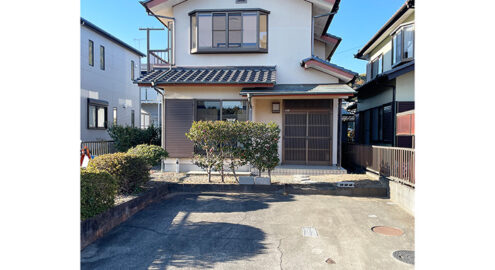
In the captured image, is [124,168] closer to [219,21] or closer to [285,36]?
[219,21]

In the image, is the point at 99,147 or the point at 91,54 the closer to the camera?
the point at 99,147

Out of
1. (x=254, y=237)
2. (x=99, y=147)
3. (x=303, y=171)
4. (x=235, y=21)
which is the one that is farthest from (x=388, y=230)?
(x=99, y=147)

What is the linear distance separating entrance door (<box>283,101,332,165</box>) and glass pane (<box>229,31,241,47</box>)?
3.21 metres

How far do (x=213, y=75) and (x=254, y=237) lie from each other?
6662 millimetres

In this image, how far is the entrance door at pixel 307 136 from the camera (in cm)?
1000

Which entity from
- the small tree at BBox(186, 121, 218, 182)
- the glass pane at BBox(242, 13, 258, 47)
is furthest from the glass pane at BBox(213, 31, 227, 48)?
the small tree at BBox(186, 121, 218, 182)

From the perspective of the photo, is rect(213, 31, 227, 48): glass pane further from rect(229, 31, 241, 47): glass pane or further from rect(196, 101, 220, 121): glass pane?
rect(196, 101, 220, 121): glass pane

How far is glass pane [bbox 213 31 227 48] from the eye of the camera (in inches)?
406

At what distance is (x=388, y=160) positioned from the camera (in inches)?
287

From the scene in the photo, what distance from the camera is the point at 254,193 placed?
24.5ft

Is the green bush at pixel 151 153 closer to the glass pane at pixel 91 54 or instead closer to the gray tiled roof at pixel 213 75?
the gray tiled roof at pixel 213 75

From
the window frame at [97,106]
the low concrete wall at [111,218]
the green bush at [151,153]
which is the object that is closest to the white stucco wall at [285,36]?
the green bush at [151,153]

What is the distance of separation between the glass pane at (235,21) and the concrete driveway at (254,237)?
6811 millimetres
